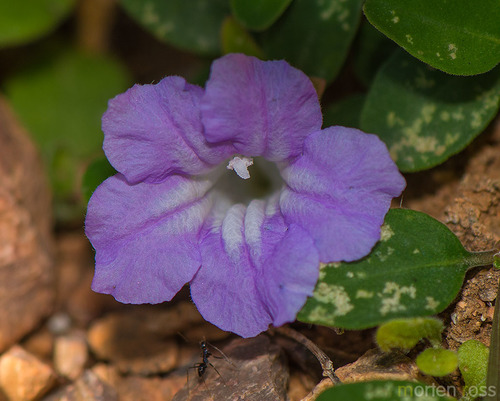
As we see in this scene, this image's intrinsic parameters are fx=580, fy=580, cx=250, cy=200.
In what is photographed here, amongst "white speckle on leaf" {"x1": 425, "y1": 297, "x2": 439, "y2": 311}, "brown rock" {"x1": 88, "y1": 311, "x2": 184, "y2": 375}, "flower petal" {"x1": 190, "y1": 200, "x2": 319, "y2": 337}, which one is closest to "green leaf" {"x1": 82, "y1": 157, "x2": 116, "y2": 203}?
A: "flower petal" {"x1": 190, "y1": 200, "x2": 319, "y2": 337}

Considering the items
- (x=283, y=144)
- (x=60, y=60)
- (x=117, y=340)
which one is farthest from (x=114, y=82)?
(x=283, y=144)

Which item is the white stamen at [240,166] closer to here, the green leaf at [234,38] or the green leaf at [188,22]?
the green leaf at [234,38]

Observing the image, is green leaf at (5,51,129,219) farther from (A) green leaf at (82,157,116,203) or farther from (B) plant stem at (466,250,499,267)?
(B) plant stem at (466,250,499,267)

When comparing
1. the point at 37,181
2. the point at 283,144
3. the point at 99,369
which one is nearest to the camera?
the point at 283,144

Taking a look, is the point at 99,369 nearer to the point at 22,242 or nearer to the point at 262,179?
the point at 22,242

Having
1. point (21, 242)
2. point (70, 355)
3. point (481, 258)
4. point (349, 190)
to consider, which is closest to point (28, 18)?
point (21, 242)

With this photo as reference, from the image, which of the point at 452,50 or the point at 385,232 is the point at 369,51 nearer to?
the point at 452,50

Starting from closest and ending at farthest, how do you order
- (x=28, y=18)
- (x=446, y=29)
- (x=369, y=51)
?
(x=446, y=29) → (x=369, y=51) → (x=28, y=18)
